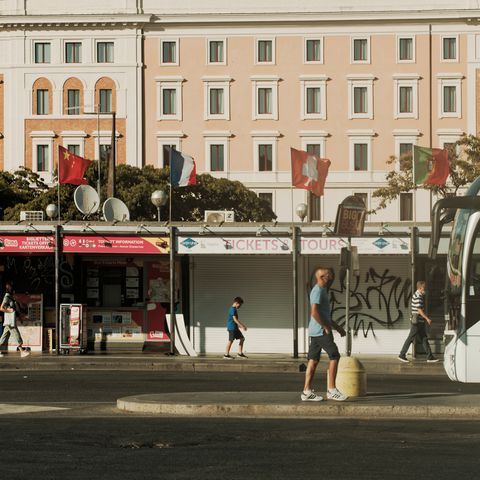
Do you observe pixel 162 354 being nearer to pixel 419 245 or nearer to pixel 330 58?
pixel 419 245

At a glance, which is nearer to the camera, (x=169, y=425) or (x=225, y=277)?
(x=169, y=425)

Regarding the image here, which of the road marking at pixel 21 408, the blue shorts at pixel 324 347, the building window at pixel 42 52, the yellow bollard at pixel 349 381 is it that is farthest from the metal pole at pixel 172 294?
the building window at pixel 42 52

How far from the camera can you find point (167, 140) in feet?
315

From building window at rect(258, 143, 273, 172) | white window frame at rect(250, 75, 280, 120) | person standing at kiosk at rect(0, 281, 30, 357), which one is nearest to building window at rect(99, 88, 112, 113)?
white window frame at rect(250, 75, 280, 120)

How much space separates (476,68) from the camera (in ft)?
310

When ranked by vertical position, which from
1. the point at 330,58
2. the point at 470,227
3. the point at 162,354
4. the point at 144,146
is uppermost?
the point at 330,58

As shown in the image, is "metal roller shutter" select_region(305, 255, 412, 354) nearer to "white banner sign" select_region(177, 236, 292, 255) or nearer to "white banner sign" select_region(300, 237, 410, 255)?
"white banner sign" select_region(300, 237, 410, 255)

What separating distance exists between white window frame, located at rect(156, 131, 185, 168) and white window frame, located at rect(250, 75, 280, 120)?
5483 mm

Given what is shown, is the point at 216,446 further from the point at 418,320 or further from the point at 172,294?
the point at 172,294

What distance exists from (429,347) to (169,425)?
14576 millimetres

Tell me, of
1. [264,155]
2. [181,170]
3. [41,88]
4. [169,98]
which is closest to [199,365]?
[181,170]

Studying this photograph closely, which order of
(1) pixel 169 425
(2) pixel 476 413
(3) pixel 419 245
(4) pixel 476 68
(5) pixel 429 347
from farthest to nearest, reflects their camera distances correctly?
(4) pixel 476 68 < (3) pixel 419 245 < (5) pixel 429 347 < (2) pixel 476 413 < (1) pixel 169 425

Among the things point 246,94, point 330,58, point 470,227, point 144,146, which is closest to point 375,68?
point 330,58

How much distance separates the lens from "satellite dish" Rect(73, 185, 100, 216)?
3447 cm
